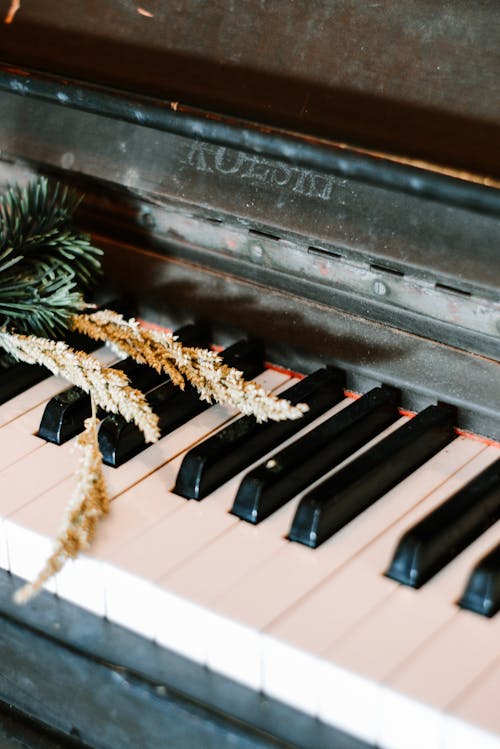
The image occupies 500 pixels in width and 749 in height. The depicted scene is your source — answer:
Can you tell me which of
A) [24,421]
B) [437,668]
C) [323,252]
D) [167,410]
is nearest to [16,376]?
[24,421]

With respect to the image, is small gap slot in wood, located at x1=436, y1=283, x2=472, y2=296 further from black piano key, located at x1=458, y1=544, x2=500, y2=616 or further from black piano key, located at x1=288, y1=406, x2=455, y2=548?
black piano key, located at x1=458, y1=544, x2=500, y2=616

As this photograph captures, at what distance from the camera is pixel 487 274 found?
→ 1.39m

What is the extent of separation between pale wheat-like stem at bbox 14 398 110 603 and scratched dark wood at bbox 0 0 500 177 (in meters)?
0.49

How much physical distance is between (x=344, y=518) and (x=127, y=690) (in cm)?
33

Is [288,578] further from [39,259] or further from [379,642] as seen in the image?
[39,259]

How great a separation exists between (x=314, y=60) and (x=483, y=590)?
2.66 ft

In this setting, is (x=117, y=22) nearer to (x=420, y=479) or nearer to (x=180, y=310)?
(x=180, y=310)

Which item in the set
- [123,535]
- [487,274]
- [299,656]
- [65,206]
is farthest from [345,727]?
[65,206]

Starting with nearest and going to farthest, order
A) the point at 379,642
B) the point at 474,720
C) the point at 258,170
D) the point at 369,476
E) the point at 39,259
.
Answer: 1. the point at 474,720
2. the point at 379,642
3. the point at 369,476
4. the point at 258,170
5. the point at 39,259

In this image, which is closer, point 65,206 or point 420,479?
point 420,479

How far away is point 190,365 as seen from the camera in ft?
5.14

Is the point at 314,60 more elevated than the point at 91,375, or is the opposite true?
the point at 314,60

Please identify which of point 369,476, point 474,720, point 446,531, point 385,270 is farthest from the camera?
point 385,270

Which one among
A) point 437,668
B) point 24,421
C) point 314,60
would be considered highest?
point 314,60
